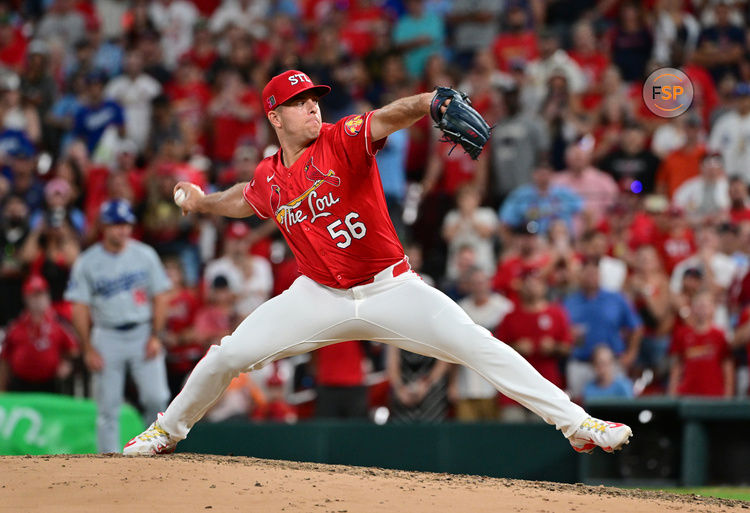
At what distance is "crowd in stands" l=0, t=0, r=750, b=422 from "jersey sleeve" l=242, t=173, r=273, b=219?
4628 mm

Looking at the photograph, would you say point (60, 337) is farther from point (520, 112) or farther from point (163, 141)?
point (520, 112)

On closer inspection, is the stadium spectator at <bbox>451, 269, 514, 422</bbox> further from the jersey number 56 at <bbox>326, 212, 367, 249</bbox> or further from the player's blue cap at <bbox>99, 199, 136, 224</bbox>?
the jersey number 56 at <bbox>326, 212, 367, 249</bbox>

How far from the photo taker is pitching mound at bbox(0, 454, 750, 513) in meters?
5.52

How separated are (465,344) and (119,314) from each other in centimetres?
524

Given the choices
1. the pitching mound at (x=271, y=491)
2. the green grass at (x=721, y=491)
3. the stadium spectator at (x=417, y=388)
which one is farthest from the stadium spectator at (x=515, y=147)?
the pitching mound at (x=271, y=491)

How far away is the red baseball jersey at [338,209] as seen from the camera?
600 centimetres

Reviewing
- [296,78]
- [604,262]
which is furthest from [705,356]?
[296,78]

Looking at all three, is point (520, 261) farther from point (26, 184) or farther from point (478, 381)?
point (26, 184)

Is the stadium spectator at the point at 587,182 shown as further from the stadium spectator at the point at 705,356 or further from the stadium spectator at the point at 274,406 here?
the stadium spectator at the point at 274,406

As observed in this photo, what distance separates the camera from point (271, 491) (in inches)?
227

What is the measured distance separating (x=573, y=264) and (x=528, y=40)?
435 centimetres

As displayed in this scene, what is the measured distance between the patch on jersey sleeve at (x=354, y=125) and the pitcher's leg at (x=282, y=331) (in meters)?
0.91

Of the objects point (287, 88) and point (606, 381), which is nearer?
point (287, 88)

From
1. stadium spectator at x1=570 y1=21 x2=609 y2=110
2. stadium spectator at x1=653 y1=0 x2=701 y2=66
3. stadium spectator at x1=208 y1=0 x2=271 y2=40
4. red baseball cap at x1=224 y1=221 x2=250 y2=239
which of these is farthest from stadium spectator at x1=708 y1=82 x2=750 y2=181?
stadium spectator at x1=208 y1=0 x2=271 y2=40
